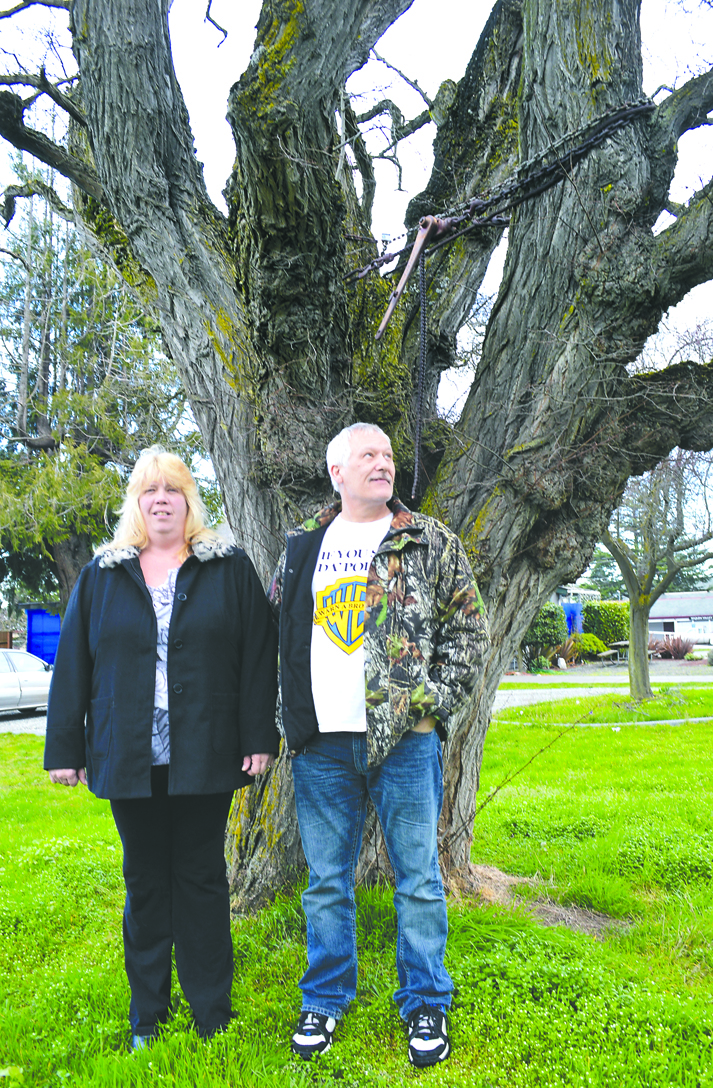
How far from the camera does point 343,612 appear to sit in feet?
8.84

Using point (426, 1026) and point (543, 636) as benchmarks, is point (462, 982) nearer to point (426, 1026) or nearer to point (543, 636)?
point (426, 1026)

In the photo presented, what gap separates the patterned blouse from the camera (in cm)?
261

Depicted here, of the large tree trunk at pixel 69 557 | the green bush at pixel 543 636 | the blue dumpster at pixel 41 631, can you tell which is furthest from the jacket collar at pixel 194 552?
the blue dumpster at pixel 41 631

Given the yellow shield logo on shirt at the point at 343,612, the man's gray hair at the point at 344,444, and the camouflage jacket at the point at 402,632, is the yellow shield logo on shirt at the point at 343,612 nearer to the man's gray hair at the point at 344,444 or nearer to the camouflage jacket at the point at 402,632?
the camouflage jacket at the point at 402,632

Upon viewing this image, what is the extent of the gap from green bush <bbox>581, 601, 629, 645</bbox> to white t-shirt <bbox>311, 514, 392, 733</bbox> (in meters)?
25.2

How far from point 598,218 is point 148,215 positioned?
207 centimetres

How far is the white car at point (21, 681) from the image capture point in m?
14.4

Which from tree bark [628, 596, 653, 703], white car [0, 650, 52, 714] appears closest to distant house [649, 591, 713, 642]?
tree bark [628, 596, 653, 703]

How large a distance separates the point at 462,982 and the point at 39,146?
4.34 meters

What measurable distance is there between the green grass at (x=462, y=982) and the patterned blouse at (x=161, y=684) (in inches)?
38.0

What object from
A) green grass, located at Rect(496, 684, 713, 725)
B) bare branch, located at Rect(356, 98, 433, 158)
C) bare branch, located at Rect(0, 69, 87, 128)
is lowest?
green grass, located at Rect(496, 684, 713, 725)

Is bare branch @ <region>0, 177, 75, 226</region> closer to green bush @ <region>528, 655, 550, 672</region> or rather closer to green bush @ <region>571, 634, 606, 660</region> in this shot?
green bush @ <region>528, 655, 550, 672</region>

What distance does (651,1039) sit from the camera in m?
2.52

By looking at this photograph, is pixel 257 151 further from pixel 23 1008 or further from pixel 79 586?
pixel 23 1008
